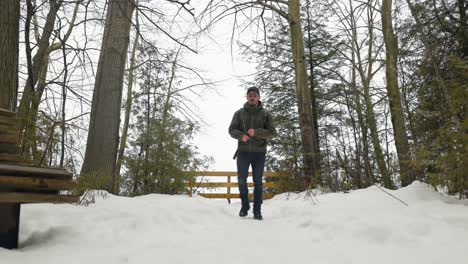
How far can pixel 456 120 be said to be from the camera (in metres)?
3.18

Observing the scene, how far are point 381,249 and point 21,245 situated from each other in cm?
247

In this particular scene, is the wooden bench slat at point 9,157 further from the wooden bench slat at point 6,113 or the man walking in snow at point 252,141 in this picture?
the man walking in snow at point 252,141

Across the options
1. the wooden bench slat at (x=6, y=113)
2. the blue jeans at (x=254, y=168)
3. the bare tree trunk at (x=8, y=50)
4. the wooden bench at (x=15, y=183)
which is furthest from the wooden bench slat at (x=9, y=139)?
the blue jeans at (x=254, y=168)

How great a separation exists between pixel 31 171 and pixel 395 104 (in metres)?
4.74

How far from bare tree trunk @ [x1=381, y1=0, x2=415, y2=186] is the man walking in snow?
5.62 ft

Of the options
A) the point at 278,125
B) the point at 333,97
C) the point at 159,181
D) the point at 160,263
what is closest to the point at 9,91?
the point at 160,263

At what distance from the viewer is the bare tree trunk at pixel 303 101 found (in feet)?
25.0

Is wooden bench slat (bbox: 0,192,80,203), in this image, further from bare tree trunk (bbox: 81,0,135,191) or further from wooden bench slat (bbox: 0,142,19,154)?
bare tree trunk (bbox: 81,0,135,191)

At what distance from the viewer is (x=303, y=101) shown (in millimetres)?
7742

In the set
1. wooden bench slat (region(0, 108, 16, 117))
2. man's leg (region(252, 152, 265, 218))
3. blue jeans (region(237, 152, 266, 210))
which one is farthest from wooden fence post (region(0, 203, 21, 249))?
man's leg (region(252, 152, 265, 218))

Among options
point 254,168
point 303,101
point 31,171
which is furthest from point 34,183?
point 303,101

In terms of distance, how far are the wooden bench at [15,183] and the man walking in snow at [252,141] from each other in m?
2.55

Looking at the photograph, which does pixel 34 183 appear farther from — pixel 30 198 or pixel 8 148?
pixel 8 148

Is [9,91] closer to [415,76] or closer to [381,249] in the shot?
[381,249]
